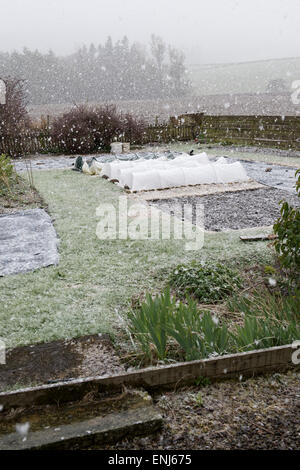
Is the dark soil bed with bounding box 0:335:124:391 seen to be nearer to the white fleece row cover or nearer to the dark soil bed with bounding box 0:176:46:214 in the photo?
the dark soil bed with bounding box 0:176:46:214

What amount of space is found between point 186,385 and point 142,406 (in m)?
0.38

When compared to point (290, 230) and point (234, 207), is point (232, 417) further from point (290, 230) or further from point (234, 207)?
point (234, 207)

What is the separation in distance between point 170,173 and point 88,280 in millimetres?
5924

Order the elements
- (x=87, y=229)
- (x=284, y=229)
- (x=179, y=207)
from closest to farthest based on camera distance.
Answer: (x=284, y=229), (x=87, y=229), (x=179, y=207)

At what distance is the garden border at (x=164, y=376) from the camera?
2.49 meters

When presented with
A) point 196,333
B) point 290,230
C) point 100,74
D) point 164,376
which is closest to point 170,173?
point 290,230

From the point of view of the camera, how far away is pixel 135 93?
50156mm

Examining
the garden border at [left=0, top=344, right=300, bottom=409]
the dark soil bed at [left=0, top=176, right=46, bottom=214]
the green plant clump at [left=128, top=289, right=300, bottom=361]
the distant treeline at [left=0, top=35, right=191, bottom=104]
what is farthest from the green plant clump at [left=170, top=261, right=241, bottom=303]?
the distant treeline at [left=0, top=35, right=191, bottom=104]

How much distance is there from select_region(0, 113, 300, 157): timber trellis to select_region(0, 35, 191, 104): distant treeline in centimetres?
2500

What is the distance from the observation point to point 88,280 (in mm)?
4984

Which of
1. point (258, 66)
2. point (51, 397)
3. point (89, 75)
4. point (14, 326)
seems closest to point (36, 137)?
point (14, 326)

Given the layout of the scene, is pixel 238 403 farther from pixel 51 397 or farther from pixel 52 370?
pixel 52 370

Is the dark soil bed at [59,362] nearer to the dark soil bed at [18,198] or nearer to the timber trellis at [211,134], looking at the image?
the dark soil bed at [18,198]

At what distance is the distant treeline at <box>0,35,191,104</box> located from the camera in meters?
44.7
